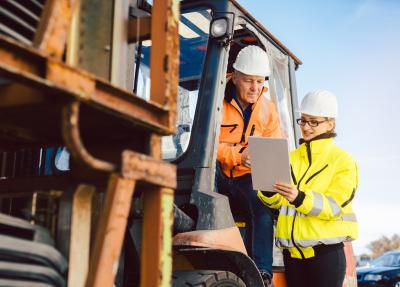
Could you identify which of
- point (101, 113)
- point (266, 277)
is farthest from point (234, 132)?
point (101, 113)

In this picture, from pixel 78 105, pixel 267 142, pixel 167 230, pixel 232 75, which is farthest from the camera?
pixel 232 75

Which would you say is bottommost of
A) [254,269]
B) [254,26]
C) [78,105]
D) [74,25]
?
[254,269]

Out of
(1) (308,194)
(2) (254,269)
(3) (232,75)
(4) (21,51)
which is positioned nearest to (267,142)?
(1) (308,194)

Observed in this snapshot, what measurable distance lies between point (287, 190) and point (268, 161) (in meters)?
0.19

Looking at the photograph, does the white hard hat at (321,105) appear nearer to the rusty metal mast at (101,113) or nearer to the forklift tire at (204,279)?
the forklift tire at (204,279)

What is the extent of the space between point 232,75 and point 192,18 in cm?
50

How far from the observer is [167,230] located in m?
1.93

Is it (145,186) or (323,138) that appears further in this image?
(323,138)

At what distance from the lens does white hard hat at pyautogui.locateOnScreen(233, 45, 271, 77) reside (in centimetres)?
371

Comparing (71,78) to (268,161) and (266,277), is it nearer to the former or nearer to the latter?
(268,161)

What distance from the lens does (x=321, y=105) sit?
3314 mm

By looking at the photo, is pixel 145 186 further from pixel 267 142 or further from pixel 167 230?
pixel 267 142

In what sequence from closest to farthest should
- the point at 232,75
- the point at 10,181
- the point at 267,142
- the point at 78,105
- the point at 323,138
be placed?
the point at 78,105 → the point at 10,181 → the point at 267,142 → the point at 323,138 → the point at 232,75

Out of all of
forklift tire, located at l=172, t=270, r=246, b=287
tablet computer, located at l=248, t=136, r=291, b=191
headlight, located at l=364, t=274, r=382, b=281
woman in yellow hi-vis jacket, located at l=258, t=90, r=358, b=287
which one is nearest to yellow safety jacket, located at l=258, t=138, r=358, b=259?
woman in yellow hi-vis jacket, located at l=258, t=90, r=358, b=287
